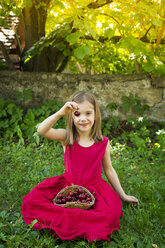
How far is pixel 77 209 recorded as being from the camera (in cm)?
200

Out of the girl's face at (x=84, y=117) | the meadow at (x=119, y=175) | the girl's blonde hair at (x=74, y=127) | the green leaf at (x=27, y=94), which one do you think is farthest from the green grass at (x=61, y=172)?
the green leaf at (x=27, y=94)

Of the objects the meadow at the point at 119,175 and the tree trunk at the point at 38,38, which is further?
the tree trunk at the point at 38,38

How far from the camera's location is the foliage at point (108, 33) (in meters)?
3.58

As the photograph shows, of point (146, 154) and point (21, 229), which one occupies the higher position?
point (21, 229)

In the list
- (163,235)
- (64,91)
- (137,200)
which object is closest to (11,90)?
(64,91)

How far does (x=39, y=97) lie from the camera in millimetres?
5062

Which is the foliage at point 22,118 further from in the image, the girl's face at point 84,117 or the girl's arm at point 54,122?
the girl's face at point 84,117

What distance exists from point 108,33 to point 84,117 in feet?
6.49

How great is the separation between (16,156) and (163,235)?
6.92ft

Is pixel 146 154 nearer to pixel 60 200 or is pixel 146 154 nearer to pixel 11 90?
pixel 60 200

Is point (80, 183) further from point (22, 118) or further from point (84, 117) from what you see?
point (22, 118)

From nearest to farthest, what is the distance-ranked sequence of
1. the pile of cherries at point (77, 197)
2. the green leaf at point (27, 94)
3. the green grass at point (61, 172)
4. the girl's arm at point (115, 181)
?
the green grass at point (61, 172) → the pile of cherries at point (77, 197) → the girl's arm at point (115, 181) → the green leaf at point (27, 94)

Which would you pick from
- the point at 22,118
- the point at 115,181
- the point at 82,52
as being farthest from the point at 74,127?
the point at 22,118

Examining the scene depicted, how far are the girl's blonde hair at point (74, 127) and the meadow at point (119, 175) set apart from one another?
66cm
